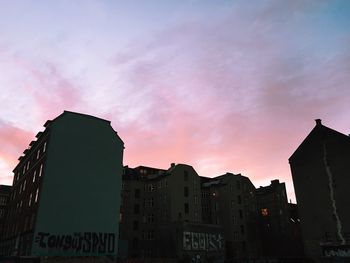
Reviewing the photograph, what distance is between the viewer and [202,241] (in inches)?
2591

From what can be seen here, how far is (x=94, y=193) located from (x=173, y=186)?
93.3 feet

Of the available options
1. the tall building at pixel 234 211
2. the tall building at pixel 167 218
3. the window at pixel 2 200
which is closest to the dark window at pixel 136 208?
the tall building at pixel 167 218

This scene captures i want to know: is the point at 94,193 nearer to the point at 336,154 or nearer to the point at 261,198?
the point at 336,154

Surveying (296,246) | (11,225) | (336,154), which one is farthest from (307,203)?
(11,225)

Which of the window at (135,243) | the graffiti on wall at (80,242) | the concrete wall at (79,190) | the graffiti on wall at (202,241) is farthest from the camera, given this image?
the window at (135,243)

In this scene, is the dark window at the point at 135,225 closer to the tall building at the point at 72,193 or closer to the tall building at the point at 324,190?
the tall building at the point at 72,193

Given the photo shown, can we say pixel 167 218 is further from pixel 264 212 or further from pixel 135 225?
pixel 264 212

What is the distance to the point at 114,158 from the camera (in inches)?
2074

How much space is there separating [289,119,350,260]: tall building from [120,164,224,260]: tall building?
865 inches

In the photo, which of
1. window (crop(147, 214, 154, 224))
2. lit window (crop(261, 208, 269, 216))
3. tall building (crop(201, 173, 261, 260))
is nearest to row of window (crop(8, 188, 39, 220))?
window (crop(147, 214, 154, 224))

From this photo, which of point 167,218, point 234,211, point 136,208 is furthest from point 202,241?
point 136,208

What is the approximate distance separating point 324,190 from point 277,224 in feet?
134

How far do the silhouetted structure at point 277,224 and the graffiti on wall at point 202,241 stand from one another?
1709 cm

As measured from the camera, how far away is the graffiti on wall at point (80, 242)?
136 ft
